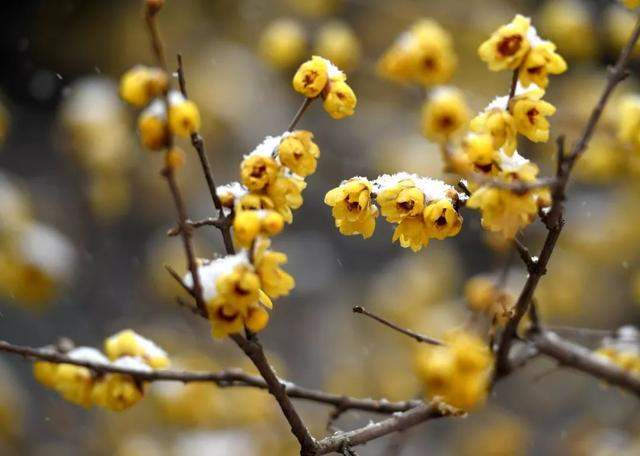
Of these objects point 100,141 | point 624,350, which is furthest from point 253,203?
point 100,141

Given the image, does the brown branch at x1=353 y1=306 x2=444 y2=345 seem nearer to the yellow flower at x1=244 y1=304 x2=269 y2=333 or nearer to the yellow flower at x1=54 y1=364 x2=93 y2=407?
the yellow flower at x1=244 y1=304 x2=269 y2=333

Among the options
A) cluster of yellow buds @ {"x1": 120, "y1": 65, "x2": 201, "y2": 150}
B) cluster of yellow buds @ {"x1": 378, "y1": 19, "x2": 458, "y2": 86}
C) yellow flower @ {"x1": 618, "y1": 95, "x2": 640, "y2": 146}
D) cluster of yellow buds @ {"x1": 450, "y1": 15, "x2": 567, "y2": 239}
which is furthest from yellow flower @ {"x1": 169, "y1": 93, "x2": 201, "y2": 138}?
cluster of yellow buds @ {"x1": 378, "y1": 19, "x2": 458, "y2": 86}

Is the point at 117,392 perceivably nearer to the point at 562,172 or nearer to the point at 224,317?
the point at 224,317

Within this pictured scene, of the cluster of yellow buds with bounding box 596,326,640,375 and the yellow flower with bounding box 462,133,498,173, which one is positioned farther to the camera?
the cluster of yellow buds with bounding box 596,326,640,375

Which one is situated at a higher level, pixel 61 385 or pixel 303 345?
pixel 303 345

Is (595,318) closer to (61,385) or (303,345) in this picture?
(303,345)

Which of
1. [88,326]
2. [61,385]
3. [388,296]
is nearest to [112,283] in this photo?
[88,326]
